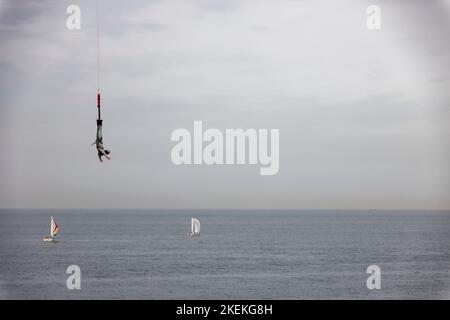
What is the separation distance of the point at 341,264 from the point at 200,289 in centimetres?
3247

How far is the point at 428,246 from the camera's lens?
130 meters

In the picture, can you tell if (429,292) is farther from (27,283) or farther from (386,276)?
(27,283)

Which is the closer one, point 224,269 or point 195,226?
point 224,269

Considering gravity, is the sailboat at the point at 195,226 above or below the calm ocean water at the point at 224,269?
above

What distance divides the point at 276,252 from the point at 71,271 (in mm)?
36872

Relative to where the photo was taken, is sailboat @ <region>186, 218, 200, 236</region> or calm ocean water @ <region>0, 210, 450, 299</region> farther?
sailboat @ <region>186, 218, 200, 236</region>

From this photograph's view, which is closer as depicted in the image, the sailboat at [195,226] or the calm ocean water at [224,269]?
the calm ocean water at [224,269]

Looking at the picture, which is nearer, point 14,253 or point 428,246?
point 14,253

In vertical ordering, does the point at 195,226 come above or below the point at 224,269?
above

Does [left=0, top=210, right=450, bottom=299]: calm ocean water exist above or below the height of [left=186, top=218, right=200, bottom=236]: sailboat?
below

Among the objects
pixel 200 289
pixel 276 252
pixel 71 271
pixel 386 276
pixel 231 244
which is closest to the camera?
pixel 200 289
